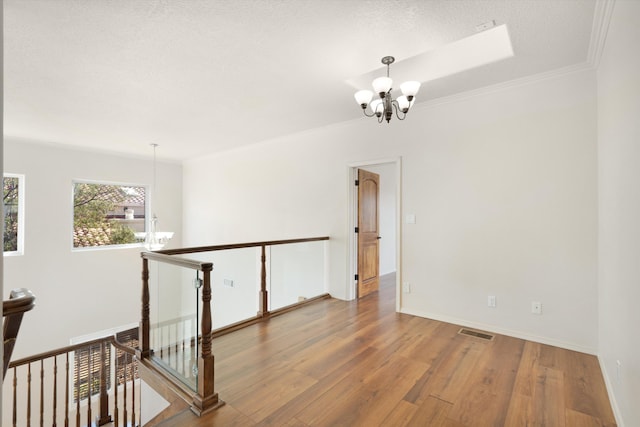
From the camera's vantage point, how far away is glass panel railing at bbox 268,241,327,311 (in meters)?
4.71

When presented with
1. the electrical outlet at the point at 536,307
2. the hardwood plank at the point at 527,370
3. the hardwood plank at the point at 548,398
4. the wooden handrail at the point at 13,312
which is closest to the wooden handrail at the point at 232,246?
the wooden handrail at the point at 13,312

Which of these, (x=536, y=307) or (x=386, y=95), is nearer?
(x=386, y=95)

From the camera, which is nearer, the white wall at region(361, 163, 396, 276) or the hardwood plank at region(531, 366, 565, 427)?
the hardwood plank at region(531, 366, 565, 427)

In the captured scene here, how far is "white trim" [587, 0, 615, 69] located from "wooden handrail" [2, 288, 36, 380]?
3.52 metres

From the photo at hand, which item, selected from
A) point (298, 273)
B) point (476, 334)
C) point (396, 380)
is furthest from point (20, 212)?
point (476, 334)

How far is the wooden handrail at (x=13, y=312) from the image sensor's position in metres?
1.19

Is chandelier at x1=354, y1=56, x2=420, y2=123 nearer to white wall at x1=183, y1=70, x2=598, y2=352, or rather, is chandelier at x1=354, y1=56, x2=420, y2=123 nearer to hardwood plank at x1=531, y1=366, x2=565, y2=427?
white wall at x1=183, y1=70, x2=598, y2=352

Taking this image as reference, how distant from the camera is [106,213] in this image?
21.3 ft

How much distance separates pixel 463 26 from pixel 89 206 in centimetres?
690

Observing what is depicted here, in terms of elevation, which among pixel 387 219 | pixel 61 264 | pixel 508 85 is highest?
pixel 508 85

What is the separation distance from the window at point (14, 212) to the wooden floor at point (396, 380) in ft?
15.3

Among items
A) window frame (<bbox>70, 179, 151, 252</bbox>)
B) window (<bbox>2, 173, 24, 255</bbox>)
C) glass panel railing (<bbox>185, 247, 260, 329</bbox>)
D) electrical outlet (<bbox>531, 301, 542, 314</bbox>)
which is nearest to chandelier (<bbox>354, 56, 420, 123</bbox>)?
electrical outlet (<bbox>531, 301, 542, 314</bbox>)

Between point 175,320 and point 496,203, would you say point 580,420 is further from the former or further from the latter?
point 175,320

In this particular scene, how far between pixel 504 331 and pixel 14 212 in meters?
7.43
